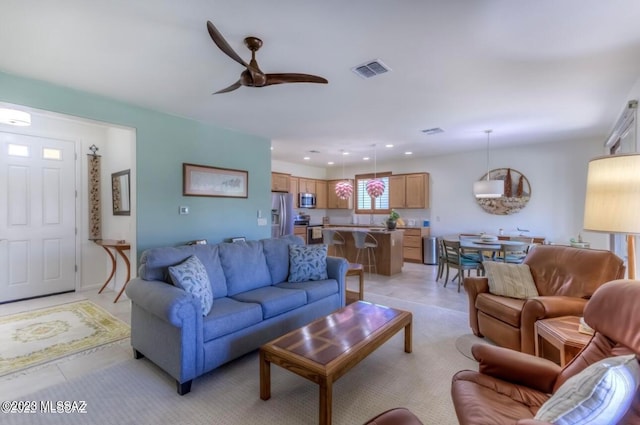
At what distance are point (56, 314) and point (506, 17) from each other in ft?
18.0

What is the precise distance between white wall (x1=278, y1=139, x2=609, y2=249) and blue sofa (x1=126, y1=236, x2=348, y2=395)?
4598mm

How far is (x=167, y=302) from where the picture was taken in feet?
6.89

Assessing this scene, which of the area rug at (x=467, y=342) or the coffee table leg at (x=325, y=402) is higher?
the coffee table leg at (x=325, y=402)

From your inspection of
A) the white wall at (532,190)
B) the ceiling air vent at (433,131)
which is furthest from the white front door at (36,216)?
the white wall at (532,190)

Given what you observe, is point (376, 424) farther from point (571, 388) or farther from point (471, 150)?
point (471, 150)

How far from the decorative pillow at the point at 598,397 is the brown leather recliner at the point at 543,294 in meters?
1.46

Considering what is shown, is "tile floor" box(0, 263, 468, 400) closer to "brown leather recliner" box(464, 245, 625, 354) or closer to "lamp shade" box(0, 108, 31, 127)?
"brown leather recliner" box(464, 245, 625, 354)

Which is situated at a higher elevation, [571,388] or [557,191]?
[557,191]

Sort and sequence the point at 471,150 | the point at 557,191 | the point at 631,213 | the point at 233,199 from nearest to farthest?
the point at 631,213 < the point at 233,199 < the point at 557,191 < the point at 471,150

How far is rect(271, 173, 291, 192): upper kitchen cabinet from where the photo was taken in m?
7.33

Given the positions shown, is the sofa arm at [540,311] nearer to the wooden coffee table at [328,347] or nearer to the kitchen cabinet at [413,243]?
the wooden coffee table at [328,347]

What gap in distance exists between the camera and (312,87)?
316cm

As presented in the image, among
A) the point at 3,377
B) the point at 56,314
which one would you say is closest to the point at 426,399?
the point at 3,377

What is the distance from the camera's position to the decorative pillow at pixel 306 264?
11.4 ft
